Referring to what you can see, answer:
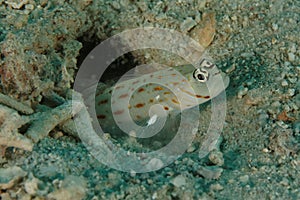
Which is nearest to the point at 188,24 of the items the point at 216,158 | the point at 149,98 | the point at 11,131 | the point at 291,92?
the point at 149,98

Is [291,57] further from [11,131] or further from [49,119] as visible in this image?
[11,131]

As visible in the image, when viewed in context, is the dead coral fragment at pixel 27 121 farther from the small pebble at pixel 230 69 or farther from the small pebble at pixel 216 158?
the small pebble at pixel 230 69

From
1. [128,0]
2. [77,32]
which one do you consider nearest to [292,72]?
[128,0]

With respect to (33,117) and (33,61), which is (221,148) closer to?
(33,117)

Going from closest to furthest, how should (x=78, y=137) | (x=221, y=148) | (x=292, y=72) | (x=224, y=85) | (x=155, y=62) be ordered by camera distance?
(x=78, y=137), (x=221, y=148), (x=292, y=72), (x=224, y=85), (x=155, y=62)

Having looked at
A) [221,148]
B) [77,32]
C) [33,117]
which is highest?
[77,32]

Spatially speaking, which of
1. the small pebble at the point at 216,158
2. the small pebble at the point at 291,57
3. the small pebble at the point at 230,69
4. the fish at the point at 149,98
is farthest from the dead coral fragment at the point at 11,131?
the small pebble at the point at 291,57

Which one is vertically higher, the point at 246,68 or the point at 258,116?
the point at 246,68
